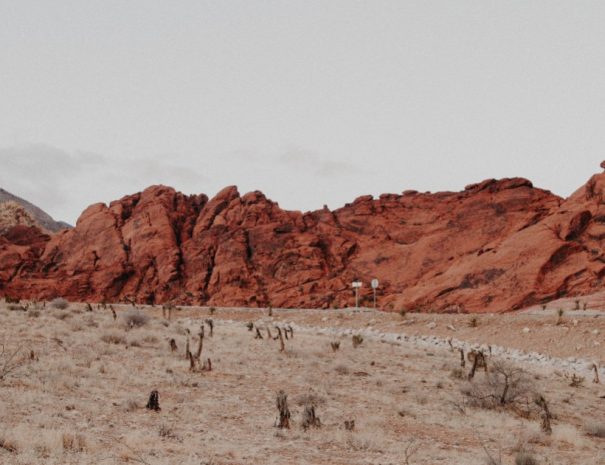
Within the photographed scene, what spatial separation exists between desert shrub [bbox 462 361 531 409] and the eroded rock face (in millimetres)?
31660

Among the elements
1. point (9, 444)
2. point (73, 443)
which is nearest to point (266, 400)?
point (73, 443)

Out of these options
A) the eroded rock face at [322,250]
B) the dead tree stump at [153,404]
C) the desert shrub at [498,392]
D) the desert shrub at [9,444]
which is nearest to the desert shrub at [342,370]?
the desert shrub at [498,392]

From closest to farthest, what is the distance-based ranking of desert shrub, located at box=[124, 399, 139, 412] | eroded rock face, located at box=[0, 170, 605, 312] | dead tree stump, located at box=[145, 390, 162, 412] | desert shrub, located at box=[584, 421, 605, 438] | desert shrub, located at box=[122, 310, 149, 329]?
desert shrub, located at box=[124, 399, 139, 412] → dead tree stump, located at box=[145, 390, 162, 412] → desert shrub, located at box=[584, 421, 605, 438] → desert shrub, located at box=[122, 310, 149, 329] → eroded rock face, located at box=[0, 170, 605, 312]

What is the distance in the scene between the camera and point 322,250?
64.6 metres

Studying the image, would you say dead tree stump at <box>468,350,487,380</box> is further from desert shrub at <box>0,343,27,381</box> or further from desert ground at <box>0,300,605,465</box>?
desert shrub at <box>0,343,27,381</box>

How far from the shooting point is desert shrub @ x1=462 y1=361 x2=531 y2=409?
15.2 m

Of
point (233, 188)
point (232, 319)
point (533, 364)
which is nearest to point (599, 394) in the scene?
point (533, 364)

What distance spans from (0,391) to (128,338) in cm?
866

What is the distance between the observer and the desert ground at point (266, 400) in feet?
30.6

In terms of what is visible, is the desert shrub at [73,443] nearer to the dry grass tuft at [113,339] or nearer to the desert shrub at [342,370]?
the desert shrub at [342,370]

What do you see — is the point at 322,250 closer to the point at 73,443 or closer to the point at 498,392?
the point at 498,392

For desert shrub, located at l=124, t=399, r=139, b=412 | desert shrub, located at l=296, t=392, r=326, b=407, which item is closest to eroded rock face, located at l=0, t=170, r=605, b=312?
desert shrub, located at l=296, t=392, r=326, b=407

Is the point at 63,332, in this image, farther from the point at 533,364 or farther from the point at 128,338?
the point at 533,364

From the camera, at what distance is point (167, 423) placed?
1066 cm
